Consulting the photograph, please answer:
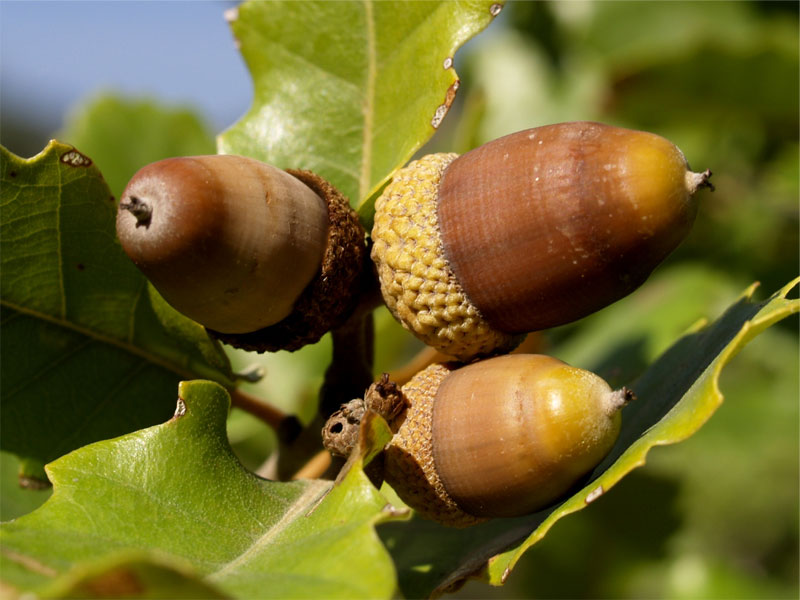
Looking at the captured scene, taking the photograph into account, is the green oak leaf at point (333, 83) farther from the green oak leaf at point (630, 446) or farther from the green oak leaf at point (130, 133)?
the green oak leaf at point (130, 133)

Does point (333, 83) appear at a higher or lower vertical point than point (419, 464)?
higher

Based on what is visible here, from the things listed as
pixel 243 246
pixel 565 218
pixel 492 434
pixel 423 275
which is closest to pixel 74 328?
pixel 243 246

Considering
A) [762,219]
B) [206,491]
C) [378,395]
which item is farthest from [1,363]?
[762,219]

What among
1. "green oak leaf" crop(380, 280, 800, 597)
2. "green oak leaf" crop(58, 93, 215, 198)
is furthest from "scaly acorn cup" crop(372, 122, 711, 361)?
"green oak leaf" crop(58, 93, 215, 198)

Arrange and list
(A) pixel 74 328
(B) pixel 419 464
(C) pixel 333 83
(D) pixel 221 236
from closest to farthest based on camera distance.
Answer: (D) pixel 221 236 < (B) pixel 419 464 < (A) pixel 74 328 < (C) pixel 333 83

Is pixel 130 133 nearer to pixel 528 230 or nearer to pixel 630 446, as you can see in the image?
pixel 528 230

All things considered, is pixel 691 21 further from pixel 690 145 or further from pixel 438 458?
pixel 438 458

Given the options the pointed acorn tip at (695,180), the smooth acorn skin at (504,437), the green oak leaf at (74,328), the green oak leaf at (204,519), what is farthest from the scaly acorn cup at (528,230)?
the green oak leaf at (74,328)

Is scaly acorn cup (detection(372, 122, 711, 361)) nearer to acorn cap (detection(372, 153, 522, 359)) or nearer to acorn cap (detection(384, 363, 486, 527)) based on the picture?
acorn cap (detection(372, 153, 522, 359))
